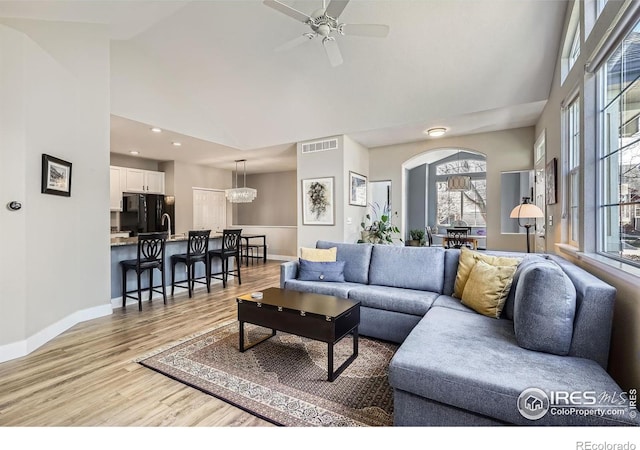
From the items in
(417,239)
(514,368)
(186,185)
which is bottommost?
(514,368)

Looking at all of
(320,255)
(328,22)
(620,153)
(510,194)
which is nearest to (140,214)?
(320,255)

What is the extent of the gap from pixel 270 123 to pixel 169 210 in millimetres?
3724

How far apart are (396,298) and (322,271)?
99 cm

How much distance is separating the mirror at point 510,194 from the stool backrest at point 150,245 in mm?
5668

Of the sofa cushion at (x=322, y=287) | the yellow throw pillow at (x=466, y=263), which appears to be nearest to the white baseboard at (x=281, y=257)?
the sofa cushion at (x=322, y=287)

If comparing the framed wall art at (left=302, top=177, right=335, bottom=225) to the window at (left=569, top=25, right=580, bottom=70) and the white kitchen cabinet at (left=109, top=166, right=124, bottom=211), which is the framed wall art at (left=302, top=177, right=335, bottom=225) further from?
the white kitchen cabinet at (left=109, top=166, right=124, bottom=211)

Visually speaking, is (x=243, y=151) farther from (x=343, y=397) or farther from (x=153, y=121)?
(x=343, y=397)

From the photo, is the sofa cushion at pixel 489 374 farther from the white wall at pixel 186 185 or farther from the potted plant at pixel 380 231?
the white wall at pixel 186 185

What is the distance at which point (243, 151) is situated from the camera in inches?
273

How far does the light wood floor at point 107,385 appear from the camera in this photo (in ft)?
6.07

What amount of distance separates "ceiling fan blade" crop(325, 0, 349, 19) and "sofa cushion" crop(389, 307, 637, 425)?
105 inches

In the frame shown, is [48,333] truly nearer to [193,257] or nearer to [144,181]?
[193,257]

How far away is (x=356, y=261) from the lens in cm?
370
